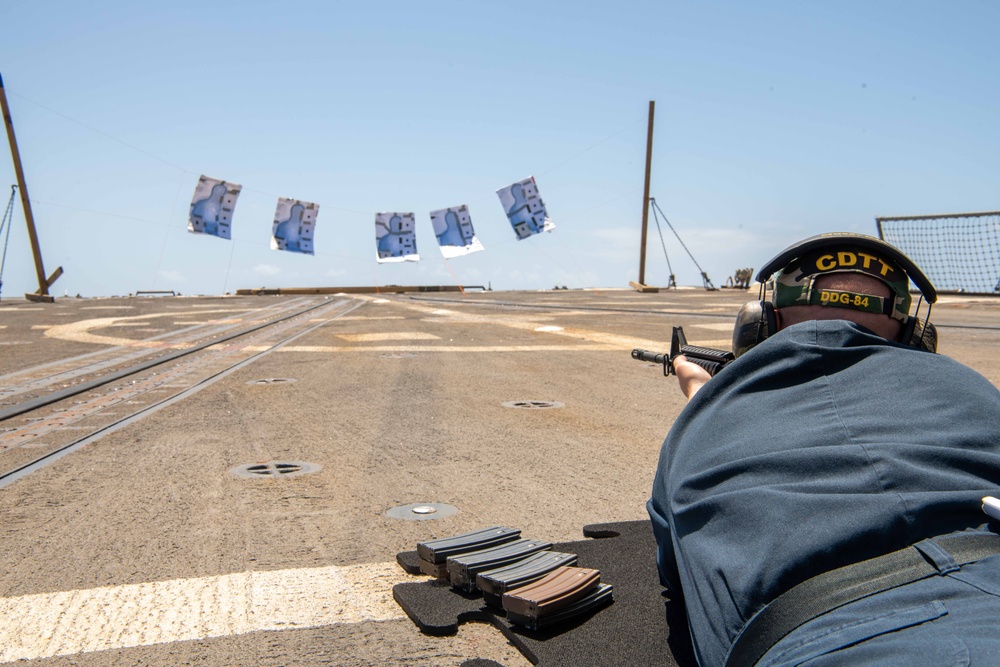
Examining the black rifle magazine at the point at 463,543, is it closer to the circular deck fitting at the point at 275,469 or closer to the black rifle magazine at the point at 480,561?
the black rifle magazine at the point at 480,561

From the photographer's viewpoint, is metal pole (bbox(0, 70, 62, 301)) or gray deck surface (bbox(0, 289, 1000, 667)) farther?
metal pole (bbox(0, 70, 62, 301))

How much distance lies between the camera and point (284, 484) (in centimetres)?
479

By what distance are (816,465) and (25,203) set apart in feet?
118

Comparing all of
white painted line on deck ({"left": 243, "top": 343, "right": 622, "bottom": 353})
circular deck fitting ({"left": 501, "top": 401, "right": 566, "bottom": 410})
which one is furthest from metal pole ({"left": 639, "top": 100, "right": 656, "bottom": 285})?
circular deck fitting ({"left": 501, "top": 401, "right": 566, "bottom": 410})

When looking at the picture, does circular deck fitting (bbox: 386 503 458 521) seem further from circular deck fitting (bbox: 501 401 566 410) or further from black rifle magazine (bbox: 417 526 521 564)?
circular deck fitting (bbox: 501 401 566 410)

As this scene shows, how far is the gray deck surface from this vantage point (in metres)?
2.83

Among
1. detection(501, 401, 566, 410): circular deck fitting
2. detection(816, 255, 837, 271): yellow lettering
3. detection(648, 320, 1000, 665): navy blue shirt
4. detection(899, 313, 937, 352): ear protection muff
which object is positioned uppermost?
detection(816, 255, 837, 271): yellow lettering

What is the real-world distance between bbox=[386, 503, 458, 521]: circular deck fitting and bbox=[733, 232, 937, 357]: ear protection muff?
2150mm

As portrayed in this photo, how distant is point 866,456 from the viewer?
1.74 metres

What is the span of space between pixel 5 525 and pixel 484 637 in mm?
2726

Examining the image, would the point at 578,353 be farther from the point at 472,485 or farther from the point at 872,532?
the point at 872,532

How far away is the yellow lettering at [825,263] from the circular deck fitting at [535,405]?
5.31 m

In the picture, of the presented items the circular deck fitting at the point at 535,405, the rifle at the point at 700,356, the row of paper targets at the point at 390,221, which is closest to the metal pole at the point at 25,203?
the row of paper targets at the point at 390,221

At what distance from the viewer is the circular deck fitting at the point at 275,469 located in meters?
5.03
